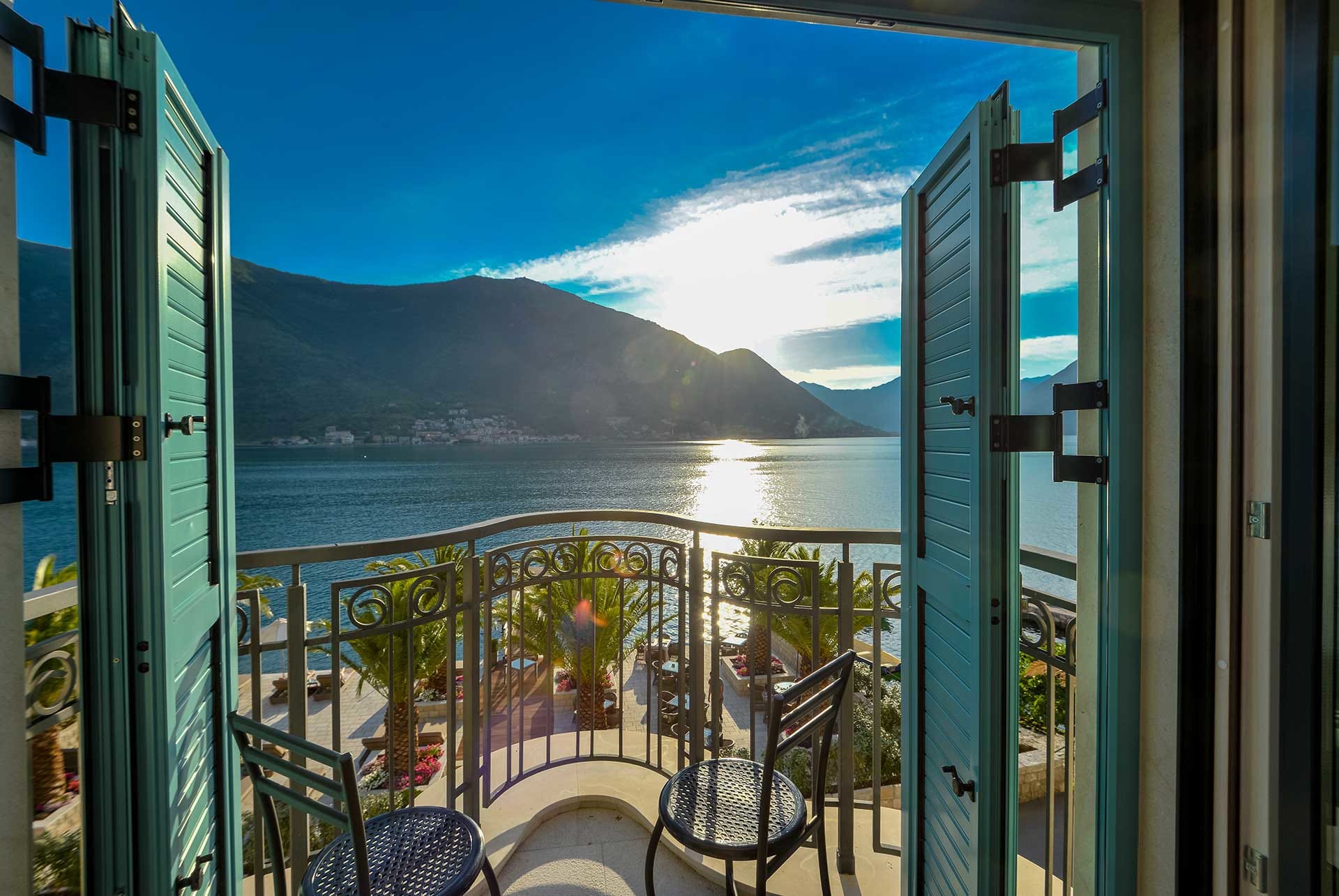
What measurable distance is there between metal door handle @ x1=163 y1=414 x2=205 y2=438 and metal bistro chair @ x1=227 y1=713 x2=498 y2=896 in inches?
25.5

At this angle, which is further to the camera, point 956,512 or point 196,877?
point 956,512

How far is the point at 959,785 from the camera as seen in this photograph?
1.29 m

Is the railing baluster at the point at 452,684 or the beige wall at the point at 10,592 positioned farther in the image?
the railing baluster at the point at 452,684

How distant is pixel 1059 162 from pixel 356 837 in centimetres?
208

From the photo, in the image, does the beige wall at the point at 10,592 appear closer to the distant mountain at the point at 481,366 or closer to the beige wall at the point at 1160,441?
the beige wall at the point at 1160,441

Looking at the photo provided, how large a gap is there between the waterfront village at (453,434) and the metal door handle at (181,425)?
3929 centimetres

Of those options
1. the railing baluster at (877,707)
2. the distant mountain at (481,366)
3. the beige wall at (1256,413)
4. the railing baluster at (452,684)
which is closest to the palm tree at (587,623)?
the railing baluster at (452,684)

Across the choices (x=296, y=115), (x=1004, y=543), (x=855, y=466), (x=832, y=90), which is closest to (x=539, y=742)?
(x=1004, y=543)

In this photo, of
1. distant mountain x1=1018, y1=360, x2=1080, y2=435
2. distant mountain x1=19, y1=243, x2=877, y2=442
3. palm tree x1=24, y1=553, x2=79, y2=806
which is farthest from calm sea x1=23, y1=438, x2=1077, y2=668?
distant mountain x1=1018, y1=360, x2=1080, y2=435

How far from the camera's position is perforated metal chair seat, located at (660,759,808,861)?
1.40 meters

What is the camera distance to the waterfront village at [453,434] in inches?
1492

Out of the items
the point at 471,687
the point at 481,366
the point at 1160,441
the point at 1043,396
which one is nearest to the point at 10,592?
the point at 471,687

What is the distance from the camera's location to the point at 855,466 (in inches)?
2261

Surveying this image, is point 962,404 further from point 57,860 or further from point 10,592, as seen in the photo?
point 57,860
